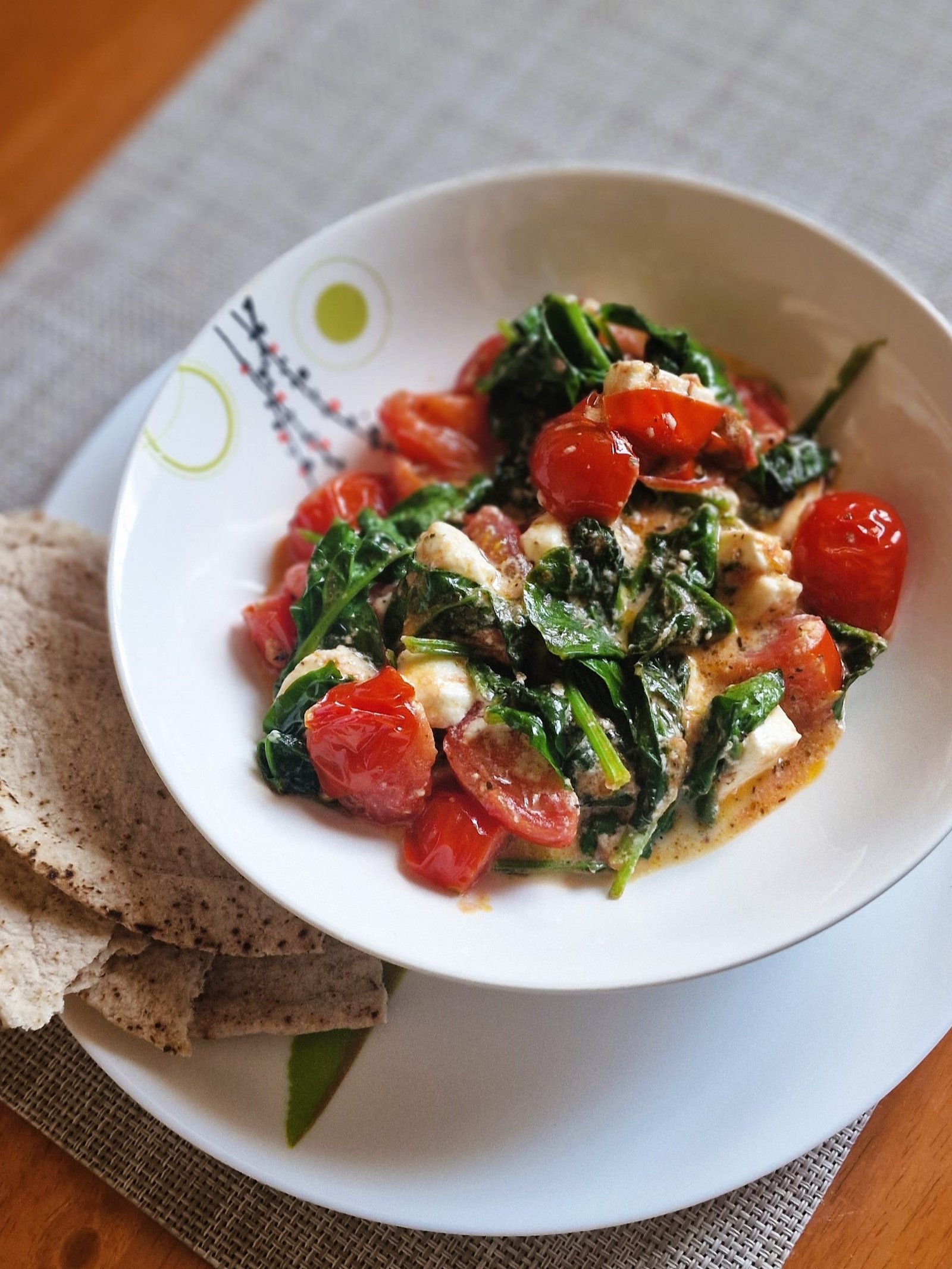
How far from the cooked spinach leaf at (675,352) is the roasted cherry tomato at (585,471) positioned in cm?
60

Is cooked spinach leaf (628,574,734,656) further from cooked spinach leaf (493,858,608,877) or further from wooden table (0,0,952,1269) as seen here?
wooden table (0,0,952,1269)

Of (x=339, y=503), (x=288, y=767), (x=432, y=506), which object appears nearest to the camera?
(x=288, y=767)

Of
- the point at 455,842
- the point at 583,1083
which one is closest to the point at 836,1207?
the point at 583,1083

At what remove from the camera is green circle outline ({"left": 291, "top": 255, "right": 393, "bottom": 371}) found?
167 inches

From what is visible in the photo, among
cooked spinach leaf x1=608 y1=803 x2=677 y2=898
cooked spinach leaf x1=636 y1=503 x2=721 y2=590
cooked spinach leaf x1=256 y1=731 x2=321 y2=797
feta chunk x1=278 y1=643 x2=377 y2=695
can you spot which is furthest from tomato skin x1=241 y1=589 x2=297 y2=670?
cooked spinach leaf x1=608 y1=803 x2=677 y2=898

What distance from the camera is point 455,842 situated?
3367mm

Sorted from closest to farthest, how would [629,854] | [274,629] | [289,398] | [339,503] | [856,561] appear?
1. [629,854]
2. [856,561]
3. [274,629]
4. [339,503]
5. [289,398]

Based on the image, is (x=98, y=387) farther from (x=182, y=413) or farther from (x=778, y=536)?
(x=778, y=536)

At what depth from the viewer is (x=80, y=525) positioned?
4.41 metres

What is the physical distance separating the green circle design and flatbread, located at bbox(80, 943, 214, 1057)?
2.40 metres

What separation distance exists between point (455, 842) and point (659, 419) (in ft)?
5.09

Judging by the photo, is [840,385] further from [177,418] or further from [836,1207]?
[836,1207]

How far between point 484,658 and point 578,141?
11.1 ft

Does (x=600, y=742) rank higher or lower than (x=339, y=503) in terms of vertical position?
higher
